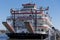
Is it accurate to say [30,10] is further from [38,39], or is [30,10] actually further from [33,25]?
[38,39]

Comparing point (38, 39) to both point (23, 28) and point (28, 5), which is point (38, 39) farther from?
point (28, 5)

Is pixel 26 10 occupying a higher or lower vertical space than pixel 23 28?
higher

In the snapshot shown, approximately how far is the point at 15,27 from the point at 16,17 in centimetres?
191

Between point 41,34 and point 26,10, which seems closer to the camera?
point 41,34

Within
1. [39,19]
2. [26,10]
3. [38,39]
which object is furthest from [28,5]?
[38,39]

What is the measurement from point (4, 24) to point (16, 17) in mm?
3062

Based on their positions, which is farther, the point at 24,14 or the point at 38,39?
the point at 24,14

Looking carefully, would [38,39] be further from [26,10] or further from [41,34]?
[26,10]

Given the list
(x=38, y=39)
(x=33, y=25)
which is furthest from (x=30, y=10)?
(x=38, y=39)

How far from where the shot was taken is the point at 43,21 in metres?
46.4

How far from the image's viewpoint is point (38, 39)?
44.3 metres

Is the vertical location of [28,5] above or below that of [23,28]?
above

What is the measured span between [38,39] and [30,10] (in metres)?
6.79

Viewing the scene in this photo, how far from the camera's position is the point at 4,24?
44906 millimetres
